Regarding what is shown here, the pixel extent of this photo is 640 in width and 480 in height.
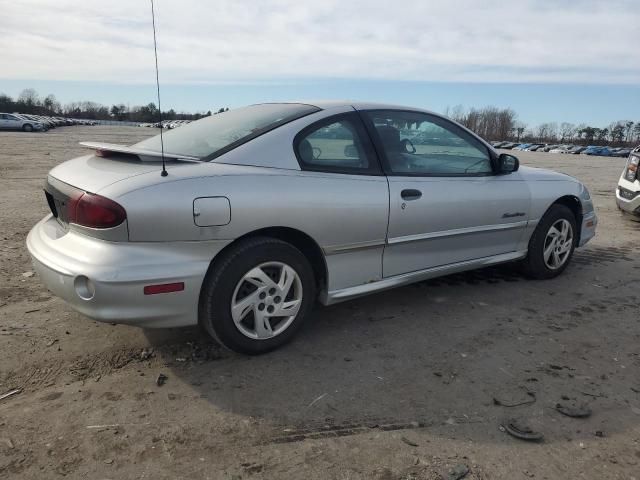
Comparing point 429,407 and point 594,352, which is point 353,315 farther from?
point 594,352

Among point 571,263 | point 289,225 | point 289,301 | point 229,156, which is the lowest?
point 571,263

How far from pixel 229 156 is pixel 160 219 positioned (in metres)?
0.61

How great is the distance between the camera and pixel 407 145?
3.73 m

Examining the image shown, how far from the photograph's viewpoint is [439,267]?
3.91 meters

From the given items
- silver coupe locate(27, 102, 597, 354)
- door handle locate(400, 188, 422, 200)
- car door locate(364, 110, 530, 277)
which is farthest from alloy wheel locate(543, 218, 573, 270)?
door handle locate(400, 188, 422, 200)

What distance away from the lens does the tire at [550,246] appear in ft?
15.1

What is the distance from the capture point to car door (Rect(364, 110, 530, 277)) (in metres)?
3.56

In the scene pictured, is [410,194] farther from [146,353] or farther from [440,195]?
[146,353]

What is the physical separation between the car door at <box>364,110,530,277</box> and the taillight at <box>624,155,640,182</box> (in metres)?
4.12

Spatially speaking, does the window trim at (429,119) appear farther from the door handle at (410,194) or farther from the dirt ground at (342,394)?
the dirt ground at (342,394)

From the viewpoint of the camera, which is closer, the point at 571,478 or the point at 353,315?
the point at 571,478

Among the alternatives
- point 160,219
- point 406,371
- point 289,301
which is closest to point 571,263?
point 406,371

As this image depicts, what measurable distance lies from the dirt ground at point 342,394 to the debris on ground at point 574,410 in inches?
1.5

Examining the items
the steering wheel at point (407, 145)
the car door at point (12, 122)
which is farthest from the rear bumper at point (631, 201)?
the car door at point (12, 122)
